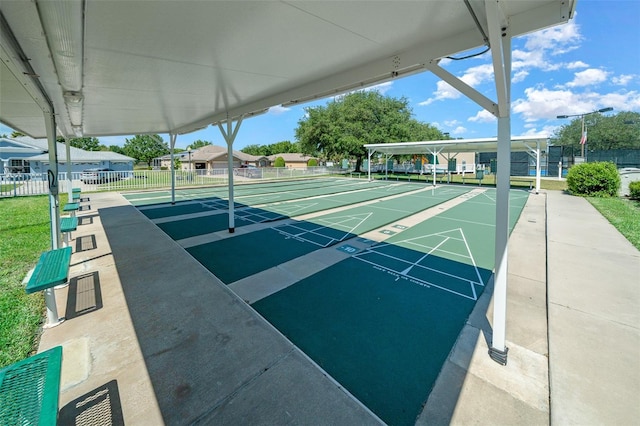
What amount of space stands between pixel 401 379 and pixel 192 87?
5.23 meters

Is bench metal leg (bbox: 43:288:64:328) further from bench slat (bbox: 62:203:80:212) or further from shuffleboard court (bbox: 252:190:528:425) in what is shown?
bench slat (bbox: 62:203:80:212)

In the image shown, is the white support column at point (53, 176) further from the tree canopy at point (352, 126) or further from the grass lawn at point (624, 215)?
the tree canopy at point (352, 126)

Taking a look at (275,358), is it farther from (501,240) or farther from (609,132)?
(609,132)

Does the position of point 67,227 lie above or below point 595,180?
below

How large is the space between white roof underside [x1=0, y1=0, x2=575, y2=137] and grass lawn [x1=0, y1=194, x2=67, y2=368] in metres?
2.77

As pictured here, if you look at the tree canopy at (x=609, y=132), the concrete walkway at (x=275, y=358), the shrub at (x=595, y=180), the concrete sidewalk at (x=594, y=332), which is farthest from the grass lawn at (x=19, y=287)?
the tree canopy at (x=609, y=132)

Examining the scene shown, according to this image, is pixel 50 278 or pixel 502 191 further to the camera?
pixel 50 278

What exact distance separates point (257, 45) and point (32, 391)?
3.41 m

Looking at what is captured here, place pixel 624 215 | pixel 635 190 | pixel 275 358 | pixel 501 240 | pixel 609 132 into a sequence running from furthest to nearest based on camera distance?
pixel 609 132, pixel 635 190, pixel 624 215, pixel 501 240, pixel 275 358

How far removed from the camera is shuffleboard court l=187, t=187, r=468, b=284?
5.41 m

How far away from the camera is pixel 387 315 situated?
3701 mm

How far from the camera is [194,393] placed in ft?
7.85

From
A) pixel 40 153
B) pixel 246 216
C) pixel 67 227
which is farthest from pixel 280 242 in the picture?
pixel 40 153

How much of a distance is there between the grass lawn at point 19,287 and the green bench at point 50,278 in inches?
8.4
